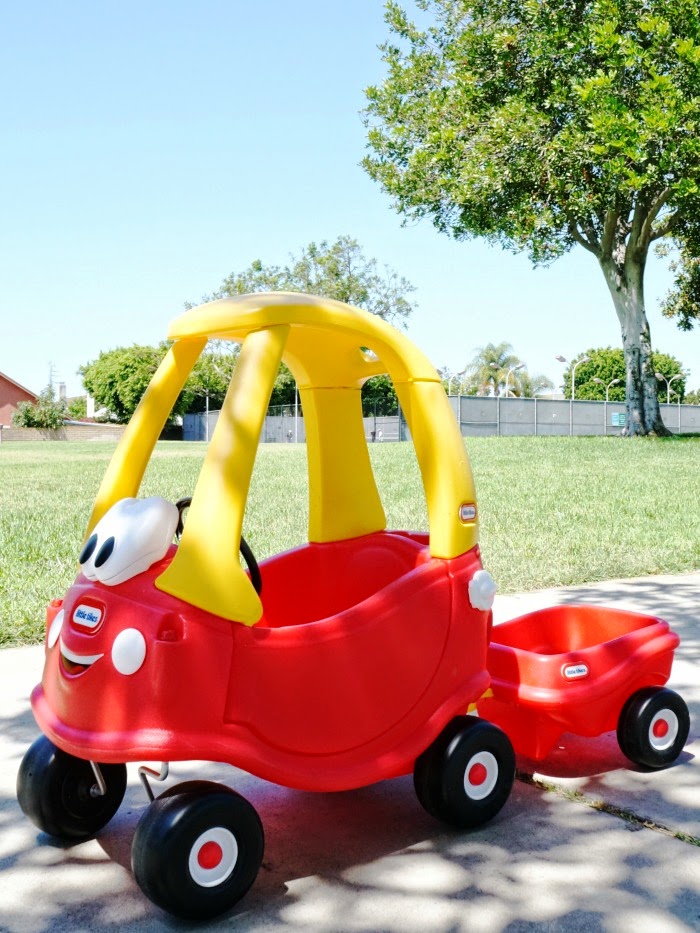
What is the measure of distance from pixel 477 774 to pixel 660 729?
31.8 inches

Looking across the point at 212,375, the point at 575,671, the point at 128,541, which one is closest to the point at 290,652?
the point at 128,541

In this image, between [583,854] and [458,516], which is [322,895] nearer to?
[583,854]

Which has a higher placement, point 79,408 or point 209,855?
point 79,408

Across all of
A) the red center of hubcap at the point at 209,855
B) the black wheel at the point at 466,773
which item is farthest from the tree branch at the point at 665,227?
the red center of hubcap at the point at 209,855

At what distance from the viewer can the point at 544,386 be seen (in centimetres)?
7875

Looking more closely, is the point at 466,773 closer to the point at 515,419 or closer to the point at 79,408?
the point at 515,419

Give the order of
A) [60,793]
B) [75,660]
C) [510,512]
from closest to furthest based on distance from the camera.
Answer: [75,660], [60,793], [510,512]

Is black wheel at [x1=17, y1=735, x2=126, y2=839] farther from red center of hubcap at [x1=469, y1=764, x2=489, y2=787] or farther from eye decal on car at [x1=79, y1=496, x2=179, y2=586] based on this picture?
red center of hubcap at [x1=469, y1=764, x2=489, y2=787]

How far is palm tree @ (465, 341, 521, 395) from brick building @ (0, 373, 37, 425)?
105 feet

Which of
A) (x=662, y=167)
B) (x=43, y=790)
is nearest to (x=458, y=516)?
(x=43, y=790)

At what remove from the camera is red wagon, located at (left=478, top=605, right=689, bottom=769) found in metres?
2.99

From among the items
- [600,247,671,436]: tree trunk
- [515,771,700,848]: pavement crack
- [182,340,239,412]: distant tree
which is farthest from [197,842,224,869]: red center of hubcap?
[182,340,239,412]: distant tree

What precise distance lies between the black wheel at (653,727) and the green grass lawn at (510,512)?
8.76 ft

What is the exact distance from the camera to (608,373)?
3059 inches
